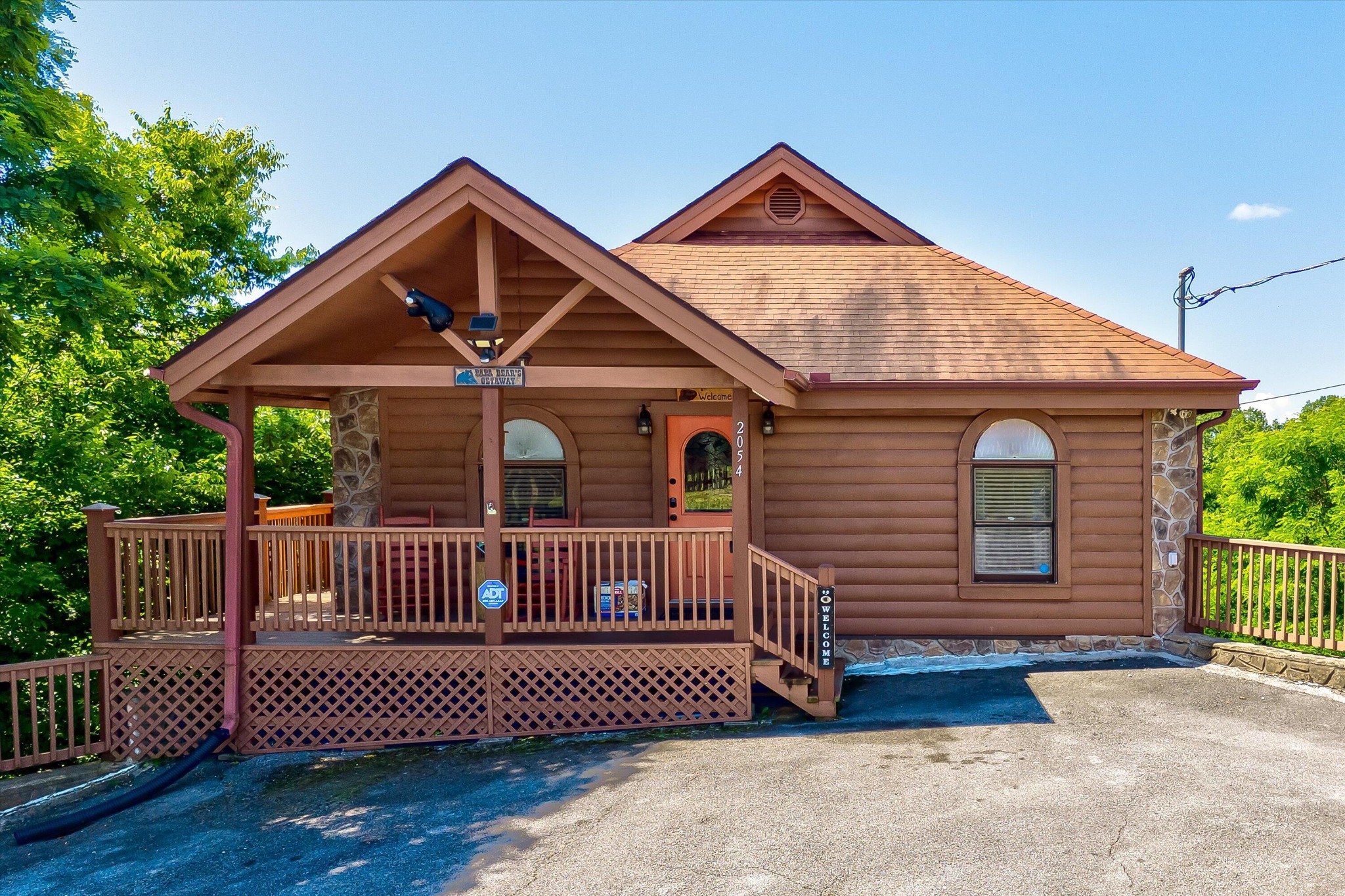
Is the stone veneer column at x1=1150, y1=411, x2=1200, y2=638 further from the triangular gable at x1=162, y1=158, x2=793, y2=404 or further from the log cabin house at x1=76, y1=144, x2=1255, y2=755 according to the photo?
the triangular gable at x1=162, y1=158, x2=793, y2=404

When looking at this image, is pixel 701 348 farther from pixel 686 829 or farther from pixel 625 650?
pixel 686 829

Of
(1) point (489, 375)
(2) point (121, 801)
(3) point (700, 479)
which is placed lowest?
(2) point (121, 801)

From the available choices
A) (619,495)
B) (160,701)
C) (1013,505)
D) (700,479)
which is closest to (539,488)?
(619,495)

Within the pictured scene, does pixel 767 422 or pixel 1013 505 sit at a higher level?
pixel 767 422

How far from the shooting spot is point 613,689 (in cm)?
675

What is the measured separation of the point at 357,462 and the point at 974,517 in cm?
671

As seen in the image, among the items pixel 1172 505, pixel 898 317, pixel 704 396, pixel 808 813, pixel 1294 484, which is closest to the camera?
pixel 808 813

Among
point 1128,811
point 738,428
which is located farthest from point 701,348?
point 1128,811

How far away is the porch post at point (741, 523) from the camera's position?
670 centimetres

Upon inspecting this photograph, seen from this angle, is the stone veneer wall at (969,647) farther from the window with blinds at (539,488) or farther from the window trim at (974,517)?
the window with blinds at (539,488)

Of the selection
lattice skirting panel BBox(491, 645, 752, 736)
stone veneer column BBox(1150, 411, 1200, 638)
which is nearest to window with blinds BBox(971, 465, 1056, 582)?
stone veneer column BBox(1150, 411, 1200, 638)

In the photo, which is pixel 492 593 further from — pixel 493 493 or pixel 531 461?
pixel 531 461

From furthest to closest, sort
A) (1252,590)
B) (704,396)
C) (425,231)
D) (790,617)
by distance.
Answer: (704,396), (1252,590), (790,617), (425,231)

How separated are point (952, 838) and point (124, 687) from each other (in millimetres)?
6896
